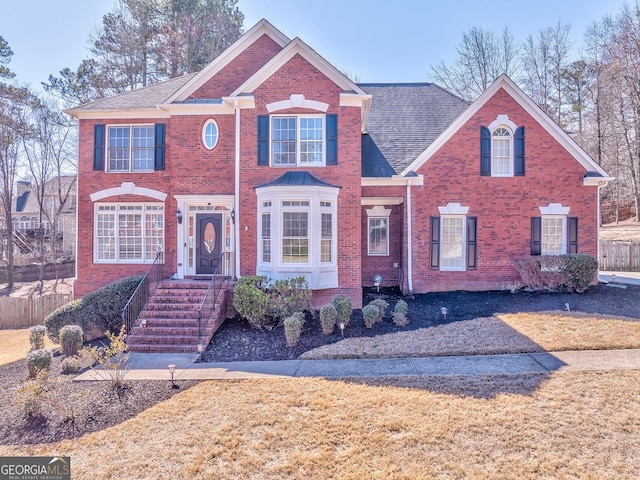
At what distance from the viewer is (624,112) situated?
2541 centimetres

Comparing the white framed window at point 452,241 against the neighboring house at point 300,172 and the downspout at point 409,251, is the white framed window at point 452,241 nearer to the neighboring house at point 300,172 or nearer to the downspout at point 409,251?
the neighboring house at point 300,172

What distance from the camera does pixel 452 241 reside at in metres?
12.9

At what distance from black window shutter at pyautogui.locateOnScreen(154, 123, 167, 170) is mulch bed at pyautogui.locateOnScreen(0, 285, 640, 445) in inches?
247

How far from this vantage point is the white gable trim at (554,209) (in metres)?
12.7

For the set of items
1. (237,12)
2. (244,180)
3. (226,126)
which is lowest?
(244,180)

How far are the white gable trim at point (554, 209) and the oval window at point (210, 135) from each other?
11.5m

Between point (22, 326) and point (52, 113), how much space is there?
1619 cm

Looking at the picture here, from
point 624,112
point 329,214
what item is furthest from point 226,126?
point 624,112

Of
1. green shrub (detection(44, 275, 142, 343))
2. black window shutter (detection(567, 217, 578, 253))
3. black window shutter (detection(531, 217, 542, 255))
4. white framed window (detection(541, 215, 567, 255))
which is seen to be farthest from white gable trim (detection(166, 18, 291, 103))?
black window shutter (detection(567, 217, 578, 253))

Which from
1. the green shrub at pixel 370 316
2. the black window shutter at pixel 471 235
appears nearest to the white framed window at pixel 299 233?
the green shrub at pixel 370 316

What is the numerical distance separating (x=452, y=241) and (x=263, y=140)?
746cm

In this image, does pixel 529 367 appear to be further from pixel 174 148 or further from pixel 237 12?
pixel 237 12

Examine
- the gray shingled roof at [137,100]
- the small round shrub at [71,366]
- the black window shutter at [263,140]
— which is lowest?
the small round shrub at [71,366]

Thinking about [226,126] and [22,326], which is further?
[22,326]
